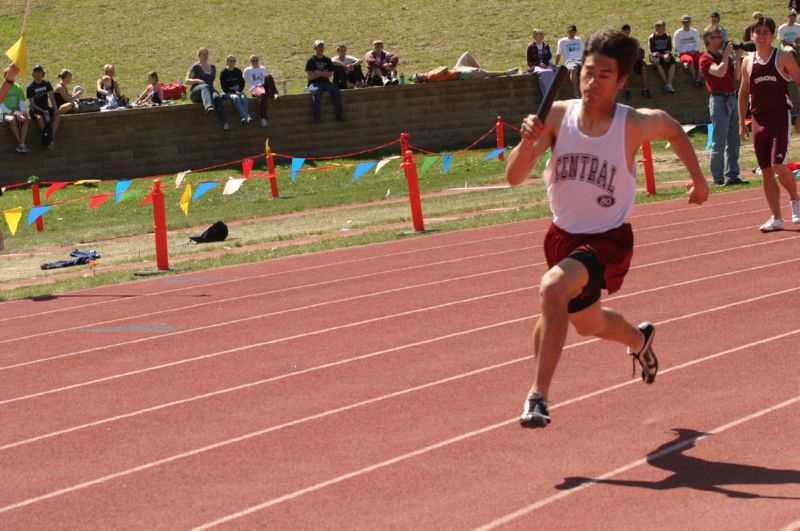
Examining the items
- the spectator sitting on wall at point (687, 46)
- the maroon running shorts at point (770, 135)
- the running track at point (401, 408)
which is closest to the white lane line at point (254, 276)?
the running track at point (401, 408)

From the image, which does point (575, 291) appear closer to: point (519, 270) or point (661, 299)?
point (661, 299)

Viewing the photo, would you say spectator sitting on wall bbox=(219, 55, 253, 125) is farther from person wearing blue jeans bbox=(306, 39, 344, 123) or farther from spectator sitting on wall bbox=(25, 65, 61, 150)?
spectator sitting on wall bbox=(25, 65, 61, 150)

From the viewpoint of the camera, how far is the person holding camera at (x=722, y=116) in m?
18.7

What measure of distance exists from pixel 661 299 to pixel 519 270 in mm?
2401

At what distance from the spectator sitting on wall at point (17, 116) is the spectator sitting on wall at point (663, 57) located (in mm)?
14780

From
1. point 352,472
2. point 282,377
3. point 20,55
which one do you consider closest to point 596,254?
point 352,472

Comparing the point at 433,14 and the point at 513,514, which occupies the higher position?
the point at 433,14

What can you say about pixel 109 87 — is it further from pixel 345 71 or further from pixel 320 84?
pixel 345 71

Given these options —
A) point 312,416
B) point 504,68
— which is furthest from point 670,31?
point 312,416

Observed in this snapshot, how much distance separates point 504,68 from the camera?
38719 mm

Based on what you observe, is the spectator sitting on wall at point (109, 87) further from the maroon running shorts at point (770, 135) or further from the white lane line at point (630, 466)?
the white lane line at point (630, 466)

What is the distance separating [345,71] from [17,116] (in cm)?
770

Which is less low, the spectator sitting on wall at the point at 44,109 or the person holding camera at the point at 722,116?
the spectator sitting on wall at the point at 44,109

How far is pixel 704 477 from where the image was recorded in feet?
18.8
